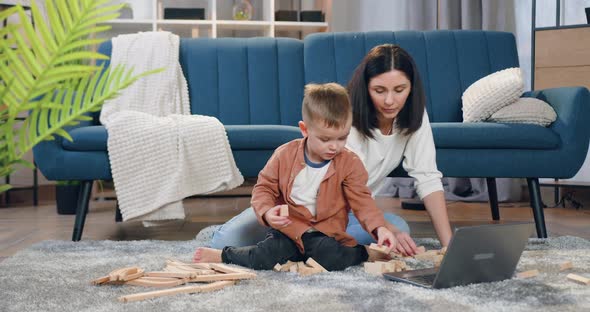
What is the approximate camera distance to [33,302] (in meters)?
1.46

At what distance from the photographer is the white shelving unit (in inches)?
183

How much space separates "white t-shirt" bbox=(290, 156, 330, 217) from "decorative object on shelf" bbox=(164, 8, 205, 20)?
10.3 ft

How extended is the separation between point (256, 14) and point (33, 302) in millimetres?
3805

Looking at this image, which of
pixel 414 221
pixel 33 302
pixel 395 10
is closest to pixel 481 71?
pixel 414 221

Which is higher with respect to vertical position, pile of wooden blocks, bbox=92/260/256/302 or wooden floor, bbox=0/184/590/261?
pile of wooden blocks, bbox=92/260/256/302

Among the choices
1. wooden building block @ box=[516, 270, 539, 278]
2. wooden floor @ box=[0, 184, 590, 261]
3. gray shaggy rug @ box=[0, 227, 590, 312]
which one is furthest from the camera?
wooden floor @ box=[0, 184, 590, 261]

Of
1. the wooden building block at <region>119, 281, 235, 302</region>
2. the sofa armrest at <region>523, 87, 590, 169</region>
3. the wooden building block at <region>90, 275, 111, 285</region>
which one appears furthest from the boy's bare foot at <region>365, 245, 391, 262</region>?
the sofa armrest at <region>523, 87, 590, 169</region>

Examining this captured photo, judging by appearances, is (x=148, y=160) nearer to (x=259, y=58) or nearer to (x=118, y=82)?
(x=259, y=58)

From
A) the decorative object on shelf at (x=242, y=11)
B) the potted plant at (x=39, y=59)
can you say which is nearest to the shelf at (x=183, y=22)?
the decorative object on shelf at (x=242, y=11)

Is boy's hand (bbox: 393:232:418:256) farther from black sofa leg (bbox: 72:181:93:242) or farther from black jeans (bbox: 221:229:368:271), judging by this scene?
black sofa leg (bbox: 72:181:93:242)

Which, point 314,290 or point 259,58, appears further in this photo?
point 259,58

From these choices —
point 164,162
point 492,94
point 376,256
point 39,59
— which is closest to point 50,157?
point 164,162

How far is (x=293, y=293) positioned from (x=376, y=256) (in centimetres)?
45

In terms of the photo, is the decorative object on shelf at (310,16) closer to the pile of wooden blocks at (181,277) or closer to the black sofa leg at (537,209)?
the black sofa leg at (537,209)
